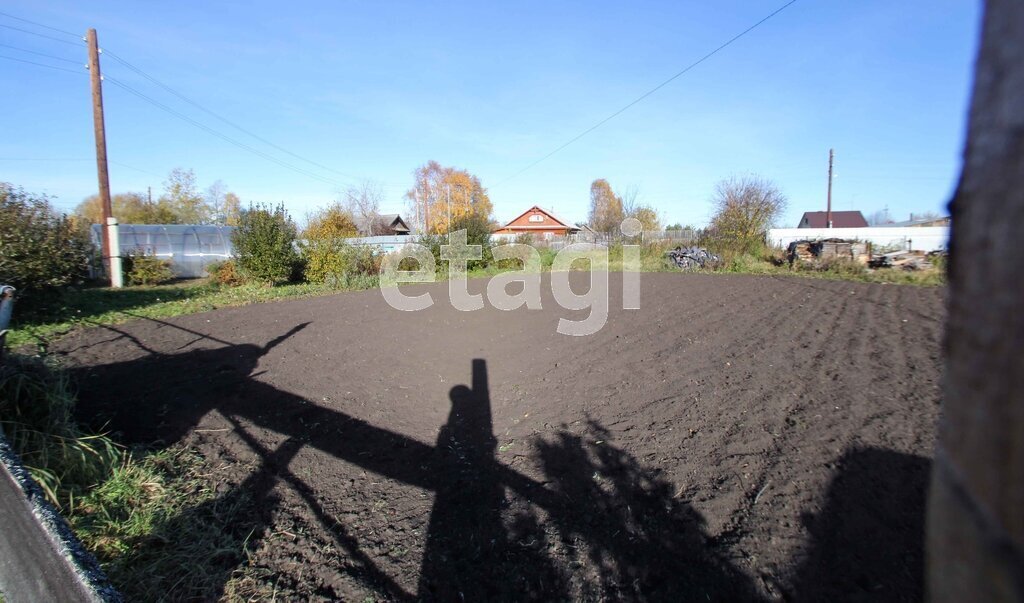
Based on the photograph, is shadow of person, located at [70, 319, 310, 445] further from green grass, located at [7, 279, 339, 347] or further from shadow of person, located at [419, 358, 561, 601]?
shadow of person, located at [419, 358, 561, 601]

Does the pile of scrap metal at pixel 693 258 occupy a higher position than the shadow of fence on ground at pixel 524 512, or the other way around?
the pile of scrap metal at pixel 693 258

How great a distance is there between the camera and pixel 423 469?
11.5ft

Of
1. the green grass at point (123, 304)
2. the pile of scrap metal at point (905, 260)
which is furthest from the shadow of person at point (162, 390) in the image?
the pile of scrap metal at point (905, 260)

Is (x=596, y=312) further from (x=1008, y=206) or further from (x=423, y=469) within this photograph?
(x=1008, y=206)

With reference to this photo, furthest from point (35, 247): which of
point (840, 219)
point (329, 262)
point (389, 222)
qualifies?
point (840, 219)

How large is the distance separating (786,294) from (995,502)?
1206cm

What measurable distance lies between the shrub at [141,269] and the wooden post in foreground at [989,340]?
69.3ft

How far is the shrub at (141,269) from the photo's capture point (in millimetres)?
16500

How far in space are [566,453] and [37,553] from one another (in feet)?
9.61

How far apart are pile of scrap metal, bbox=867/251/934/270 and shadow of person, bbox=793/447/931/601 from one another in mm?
15946

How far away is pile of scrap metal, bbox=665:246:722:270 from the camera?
64.7 ft

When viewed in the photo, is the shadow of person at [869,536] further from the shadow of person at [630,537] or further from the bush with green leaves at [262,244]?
the bush with green leaves at [262,244]

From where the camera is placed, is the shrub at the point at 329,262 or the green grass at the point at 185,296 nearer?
the green grass at the point at 185,296

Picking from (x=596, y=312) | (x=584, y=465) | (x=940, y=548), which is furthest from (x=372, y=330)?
(x=940, y=548)
